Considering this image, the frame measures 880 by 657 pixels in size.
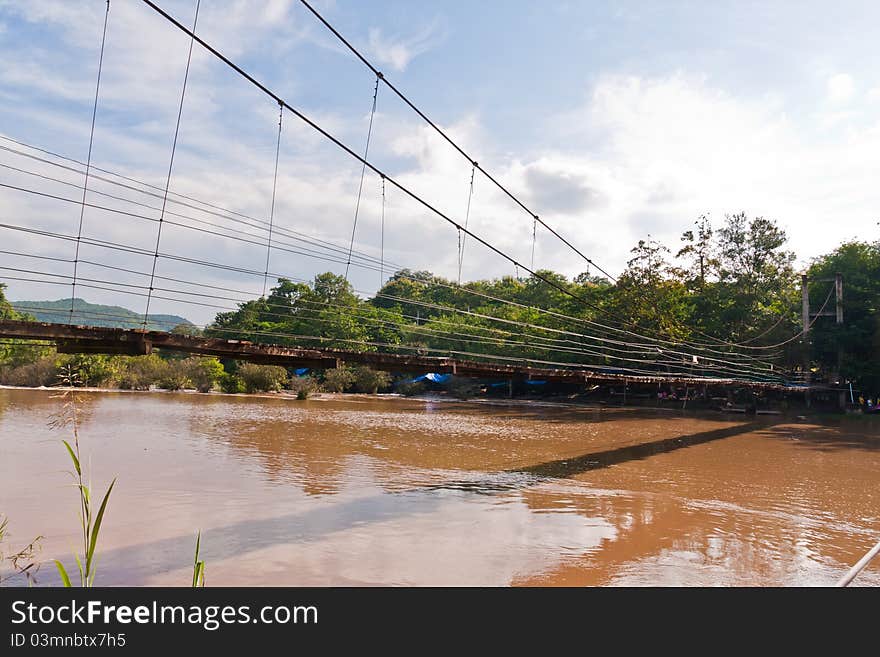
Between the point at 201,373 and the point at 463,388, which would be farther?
the point at 463,388

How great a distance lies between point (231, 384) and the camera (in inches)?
1088

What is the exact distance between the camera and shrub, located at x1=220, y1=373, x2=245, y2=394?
27547mm

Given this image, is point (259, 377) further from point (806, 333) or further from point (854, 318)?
point (854, 318)

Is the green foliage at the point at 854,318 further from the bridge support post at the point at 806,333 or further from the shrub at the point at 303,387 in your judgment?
the shrub at the point at 303,387

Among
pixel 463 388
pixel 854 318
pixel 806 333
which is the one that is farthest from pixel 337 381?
pixel 854 318

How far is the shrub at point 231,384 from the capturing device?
90.4ft

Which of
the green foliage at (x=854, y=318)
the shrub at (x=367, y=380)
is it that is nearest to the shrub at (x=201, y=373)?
the shrub at (x=367, y=380)

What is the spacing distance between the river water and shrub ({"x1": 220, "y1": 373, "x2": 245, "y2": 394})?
46.4ft

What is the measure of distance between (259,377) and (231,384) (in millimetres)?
1264

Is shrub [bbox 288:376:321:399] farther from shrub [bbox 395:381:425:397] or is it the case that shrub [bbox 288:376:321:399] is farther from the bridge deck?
the bridge deck

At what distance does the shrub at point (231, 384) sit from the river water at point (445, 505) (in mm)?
14130
